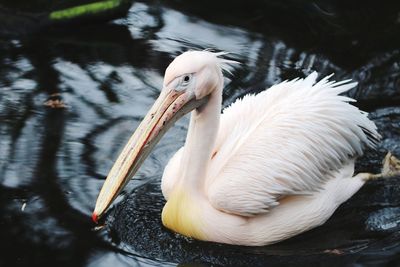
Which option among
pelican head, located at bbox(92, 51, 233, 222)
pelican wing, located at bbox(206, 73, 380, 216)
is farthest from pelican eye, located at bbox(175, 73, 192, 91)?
pelican wing, located at bbox(206, 73, 380, 216)

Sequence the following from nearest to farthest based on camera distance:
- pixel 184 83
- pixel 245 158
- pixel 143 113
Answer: pixel 184 83
pixel 245 158
pixel 143 113

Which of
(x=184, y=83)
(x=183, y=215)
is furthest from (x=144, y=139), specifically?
(x=183, y=215)

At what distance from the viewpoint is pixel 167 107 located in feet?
13.0

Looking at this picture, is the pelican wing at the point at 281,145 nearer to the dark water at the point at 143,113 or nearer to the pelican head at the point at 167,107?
the dark water at the point at 143,113

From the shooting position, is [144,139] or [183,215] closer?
[144,139]

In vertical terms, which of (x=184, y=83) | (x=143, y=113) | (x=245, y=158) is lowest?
(x=143, y=113)

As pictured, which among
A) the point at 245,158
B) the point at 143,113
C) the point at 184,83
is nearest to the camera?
the point at 184,83

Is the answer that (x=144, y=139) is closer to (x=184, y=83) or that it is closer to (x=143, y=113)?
(x=184, y=83)

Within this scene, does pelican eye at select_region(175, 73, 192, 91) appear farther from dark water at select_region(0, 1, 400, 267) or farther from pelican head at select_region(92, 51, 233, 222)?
dark water at select_region(0, 1, 400, 267)

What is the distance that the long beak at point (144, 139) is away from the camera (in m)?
3.96

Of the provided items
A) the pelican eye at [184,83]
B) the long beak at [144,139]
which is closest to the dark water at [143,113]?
the long beak at [144,139]

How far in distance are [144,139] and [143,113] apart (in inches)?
62.2

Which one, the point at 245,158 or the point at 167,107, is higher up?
the point at 167,107

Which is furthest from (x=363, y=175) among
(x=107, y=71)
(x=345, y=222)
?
(x=107, y=71)
